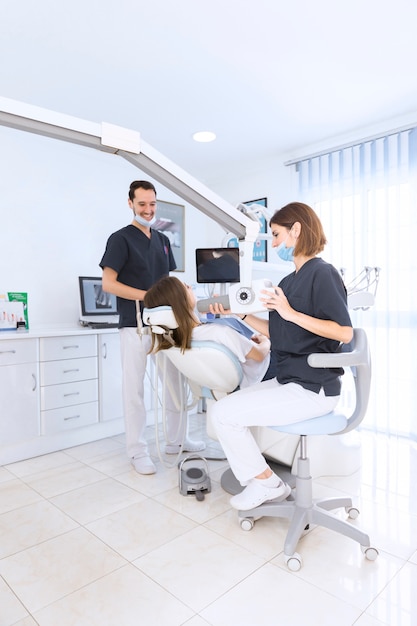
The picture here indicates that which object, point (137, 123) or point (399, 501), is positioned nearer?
point (399, 501)

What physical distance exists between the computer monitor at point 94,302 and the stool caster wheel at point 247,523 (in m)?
1.89

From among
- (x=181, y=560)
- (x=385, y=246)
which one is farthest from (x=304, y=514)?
(x=385, y=246)

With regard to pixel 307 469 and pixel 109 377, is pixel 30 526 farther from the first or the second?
pixel 109 377

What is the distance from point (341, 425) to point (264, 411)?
0.91 feet

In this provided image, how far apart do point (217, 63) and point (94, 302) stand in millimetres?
1816

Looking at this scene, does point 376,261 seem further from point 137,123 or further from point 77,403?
point 77,403

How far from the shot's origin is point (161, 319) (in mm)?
1804

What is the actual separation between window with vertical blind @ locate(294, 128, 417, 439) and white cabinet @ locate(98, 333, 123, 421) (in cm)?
174

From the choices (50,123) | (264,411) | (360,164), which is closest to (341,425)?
(264,411)

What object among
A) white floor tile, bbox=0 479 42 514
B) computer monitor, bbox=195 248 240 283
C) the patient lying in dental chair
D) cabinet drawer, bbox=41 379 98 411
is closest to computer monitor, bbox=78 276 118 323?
cabinet drawer, bbox=41 379 98 411

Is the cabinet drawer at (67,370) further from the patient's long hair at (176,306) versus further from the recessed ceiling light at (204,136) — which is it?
the recessed ceiling light at (204,136)

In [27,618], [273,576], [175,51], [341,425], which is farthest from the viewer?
[175,51]

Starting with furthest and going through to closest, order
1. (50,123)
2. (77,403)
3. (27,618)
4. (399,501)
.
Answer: (77,403)
(399,501)
(27,618)
(50,123)

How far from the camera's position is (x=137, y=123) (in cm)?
295
